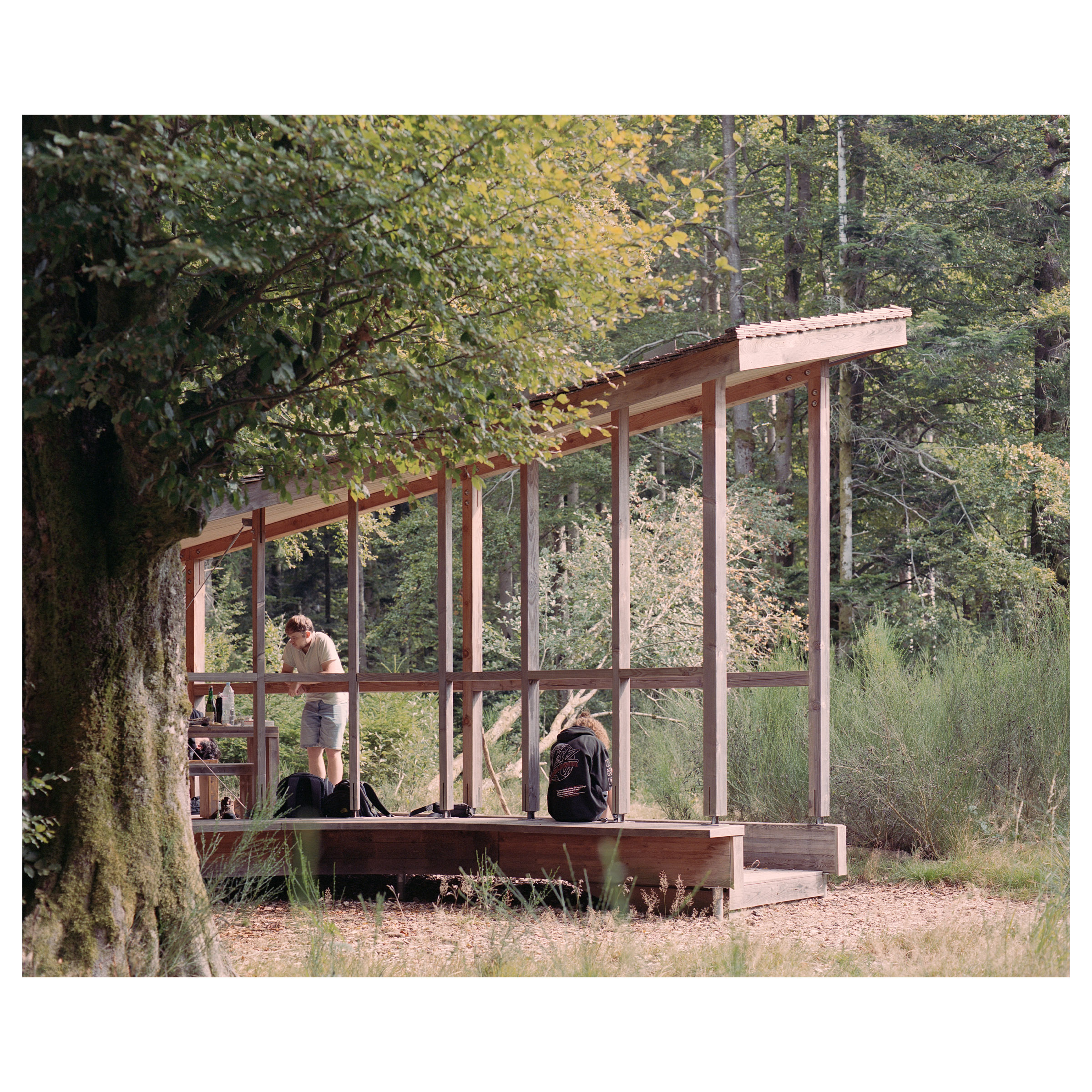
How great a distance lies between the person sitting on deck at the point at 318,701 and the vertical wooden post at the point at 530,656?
5.31 ft

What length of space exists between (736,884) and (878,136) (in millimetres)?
12305

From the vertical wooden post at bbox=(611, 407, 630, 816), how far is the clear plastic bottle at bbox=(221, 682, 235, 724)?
3.01m

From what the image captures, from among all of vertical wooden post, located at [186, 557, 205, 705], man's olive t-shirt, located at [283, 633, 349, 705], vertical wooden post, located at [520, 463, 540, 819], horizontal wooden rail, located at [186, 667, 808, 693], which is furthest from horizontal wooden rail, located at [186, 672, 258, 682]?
vertical wooden post, located at [520, 463, 540, 819]

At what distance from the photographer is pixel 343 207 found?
467 centimetres

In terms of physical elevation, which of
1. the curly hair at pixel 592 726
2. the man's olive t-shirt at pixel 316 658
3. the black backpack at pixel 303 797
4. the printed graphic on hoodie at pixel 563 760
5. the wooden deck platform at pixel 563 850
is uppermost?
the man's olive t-shirt at pixel 316 658

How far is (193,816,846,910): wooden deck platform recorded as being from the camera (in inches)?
266

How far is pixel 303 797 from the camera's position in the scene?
8062 millimetres

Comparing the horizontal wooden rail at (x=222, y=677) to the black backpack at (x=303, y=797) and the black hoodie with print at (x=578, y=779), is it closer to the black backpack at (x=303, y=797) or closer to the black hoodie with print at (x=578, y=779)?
the black backpack at (x=303, y=797)

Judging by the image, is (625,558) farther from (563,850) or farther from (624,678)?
(563,850)

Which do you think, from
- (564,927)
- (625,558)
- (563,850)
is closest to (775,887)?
(563,850)

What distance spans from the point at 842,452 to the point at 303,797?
10672 millimetres

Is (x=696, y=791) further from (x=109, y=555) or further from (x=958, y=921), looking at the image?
(x=109, y=555)

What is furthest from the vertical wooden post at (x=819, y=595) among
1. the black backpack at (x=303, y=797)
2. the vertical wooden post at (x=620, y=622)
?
the black backpack at (x=303, y=797)

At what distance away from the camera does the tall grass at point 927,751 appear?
367 inches
